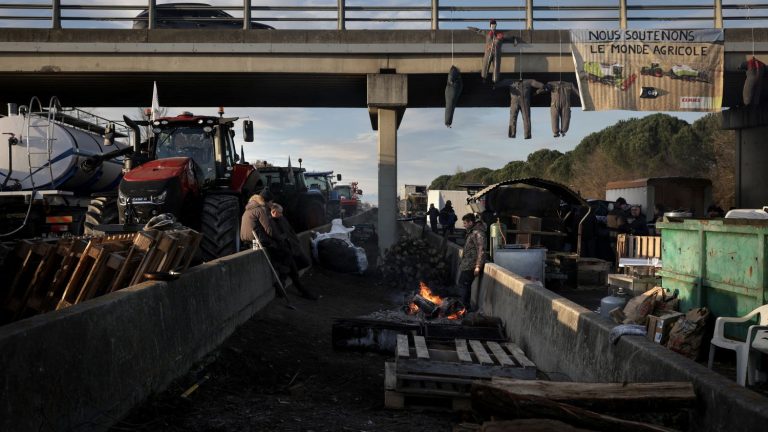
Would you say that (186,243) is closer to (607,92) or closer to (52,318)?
(52,318)

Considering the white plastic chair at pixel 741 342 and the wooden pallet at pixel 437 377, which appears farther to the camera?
the white plastic chair at pixel 741 342

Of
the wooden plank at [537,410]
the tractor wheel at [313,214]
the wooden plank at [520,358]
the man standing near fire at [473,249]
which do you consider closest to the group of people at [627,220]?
the man standing near fire at [473,249]

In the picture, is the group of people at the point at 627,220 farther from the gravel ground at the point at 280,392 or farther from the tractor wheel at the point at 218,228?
the gravel ground at the point at 280,392

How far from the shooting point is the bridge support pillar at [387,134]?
19.5m

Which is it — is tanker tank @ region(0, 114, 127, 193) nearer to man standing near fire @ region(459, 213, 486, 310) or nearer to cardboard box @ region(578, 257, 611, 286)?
man standing near fire @ region(459, 213, 486, 310)

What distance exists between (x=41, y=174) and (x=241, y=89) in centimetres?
694

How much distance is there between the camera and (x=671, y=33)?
1872cm

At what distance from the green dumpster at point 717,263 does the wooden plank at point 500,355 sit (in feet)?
8.09

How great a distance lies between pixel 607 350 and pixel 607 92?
14.6m

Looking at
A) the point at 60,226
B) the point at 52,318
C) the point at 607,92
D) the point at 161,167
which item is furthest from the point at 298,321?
the point at 607,92

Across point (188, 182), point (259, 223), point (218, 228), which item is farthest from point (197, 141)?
point (259, 223)

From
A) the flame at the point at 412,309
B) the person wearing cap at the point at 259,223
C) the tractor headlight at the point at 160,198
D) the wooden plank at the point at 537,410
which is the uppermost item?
the tractor headlight at the point at 160,198

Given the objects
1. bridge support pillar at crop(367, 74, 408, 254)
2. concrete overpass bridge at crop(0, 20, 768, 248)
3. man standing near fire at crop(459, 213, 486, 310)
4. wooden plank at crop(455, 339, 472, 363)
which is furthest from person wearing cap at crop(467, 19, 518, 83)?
wooden plank at crop(455, 339, 472, 363)

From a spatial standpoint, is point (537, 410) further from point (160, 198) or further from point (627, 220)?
point (627, 220)
